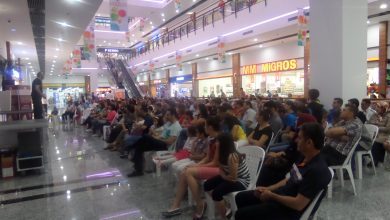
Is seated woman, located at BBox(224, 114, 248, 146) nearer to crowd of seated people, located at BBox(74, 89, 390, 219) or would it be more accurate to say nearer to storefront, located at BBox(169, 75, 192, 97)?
crowd of seated people, located at BBox(74, 89, 390, 219)

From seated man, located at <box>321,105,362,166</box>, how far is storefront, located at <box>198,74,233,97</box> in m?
14.8

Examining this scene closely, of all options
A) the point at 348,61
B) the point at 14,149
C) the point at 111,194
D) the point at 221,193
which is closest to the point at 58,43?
the point at 14,149

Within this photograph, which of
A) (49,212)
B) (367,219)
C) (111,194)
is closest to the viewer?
(367,219)

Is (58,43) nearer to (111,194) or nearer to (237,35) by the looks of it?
(237,35)

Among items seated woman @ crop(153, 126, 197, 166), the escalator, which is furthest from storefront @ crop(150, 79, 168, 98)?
seated woman @ crop(153, 126, 197, 166)

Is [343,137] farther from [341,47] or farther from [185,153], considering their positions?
[341,47]

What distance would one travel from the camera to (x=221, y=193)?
2.91 meters

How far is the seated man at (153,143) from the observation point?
514 cm

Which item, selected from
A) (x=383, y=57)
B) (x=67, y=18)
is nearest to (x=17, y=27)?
(x=67, y=18)

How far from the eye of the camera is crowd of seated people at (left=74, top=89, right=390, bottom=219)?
87.9 inches

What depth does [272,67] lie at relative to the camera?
599 inches

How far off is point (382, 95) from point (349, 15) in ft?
19.9

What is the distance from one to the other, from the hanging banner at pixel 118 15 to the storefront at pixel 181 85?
1407 centimetres

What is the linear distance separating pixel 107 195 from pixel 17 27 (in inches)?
332
